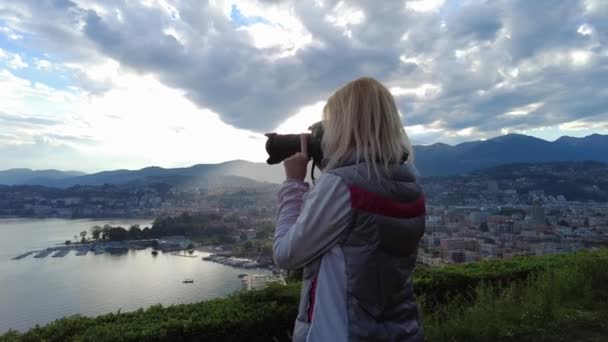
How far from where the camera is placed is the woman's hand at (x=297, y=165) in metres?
1.32

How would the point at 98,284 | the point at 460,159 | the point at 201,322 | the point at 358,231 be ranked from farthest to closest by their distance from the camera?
1. the point at 460,159
2. the point at 98,284
3. the point at 201,322
4. the point at 358,231

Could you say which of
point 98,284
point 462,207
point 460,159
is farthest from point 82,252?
point 460,159

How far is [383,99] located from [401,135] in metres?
0.13

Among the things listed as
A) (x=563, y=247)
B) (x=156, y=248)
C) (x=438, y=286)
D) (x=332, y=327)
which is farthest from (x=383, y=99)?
(x=156, y=248)

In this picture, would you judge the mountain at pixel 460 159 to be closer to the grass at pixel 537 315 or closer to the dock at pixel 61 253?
the dock at pixel 61 253

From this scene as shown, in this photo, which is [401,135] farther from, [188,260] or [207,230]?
[207,230]

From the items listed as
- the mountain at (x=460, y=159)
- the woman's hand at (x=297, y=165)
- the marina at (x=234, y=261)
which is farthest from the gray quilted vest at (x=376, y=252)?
the mountain at (x=460, y=159)

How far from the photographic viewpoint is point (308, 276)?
1248 mm

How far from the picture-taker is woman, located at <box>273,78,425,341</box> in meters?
1.13

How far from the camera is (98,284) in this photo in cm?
757

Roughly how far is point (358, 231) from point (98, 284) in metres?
7.79

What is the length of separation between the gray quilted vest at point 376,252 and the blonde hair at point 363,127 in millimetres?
46

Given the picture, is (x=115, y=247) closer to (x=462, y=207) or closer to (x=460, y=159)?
(x=462, y=207)

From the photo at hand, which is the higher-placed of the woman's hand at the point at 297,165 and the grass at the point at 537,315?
the woman's hand at the point at 297,165
